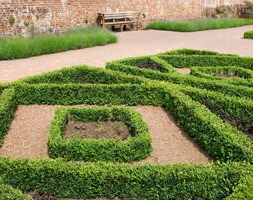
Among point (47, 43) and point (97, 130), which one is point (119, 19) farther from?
point (97, 130)

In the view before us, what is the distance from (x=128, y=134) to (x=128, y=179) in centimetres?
162

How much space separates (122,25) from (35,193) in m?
15.5

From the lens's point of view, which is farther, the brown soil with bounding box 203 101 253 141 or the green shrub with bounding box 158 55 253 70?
the green shrub with bounding box 158 55 253 70

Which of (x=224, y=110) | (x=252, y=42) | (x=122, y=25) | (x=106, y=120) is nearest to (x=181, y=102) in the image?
(x=224, y=110)

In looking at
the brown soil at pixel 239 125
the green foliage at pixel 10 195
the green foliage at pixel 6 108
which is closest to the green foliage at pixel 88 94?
the green foliage at pixel 6 108

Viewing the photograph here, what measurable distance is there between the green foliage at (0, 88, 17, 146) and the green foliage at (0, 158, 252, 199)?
157 centimetres

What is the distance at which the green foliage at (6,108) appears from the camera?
16.9 ft

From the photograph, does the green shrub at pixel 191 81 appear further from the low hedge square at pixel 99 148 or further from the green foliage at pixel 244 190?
the green foliage at pixel 244 190

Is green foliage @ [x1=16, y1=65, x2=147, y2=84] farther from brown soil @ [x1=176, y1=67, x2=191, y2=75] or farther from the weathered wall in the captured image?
the weathered wall

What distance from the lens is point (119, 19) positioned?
18422 mm

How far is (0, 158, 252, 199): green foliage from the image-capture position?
3518mm

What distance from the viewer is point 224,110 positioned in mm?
5668

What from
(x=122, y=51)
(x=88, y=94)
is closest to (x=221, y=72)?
(x=88, y=94)

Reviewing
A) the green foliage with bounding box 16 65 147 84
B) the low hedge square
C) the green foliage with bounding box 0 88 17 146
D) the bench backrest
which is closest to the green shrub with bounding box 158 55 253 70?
the green foliage with bounding box 16 65 147 84
